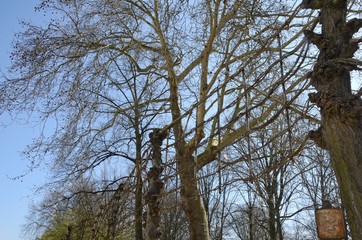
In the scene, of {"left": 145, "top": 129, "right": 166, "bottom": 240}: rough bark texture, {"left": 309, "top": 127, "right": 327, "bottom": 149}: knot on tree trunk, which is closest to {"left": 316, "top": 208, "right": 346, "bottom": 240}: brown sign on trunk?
{"left": 309, "top": 127, "right": 327, "bottom": 149}: knot on tree trunk

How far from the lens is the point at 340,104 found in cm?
299

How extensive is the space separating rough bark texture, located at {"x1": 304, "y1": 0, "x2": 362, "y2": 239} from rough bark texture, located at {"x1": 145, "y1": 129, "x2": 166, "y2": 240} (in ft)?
8.54

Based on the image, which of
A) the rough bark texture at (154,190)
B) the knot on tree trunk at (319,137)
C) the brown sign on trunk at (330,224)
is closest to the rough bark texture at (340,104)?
the knot on tree trunk at (319,137)

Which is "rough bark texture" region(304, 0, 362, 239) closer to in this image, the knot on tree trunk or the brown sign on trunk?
the knot on tree trunk

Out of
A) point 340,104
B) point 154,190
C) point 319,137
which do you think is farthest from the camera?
point 154,190

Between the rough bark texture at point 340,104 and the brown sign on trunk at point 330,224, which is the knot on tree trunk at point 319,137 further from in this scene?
the brown sign on trunk at point 330,224

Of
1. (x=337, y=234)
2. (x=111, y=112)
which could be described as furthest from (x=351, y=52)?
(x=111, y=112)

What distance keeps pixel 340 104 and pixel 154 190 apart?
3099 mm

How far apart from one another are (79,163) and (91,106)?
5.84ft

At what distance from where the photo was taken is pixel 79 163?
9531 millimetres

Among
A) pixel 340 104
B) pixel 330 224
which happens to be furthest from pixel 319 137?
pixel 330 224

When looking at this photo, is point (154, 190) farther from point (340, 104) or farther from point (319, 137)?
point (340, 104)

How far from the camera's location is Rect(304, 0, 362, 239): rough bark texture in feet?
9.35

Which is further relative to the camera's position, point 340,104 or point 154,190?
point 154,190
